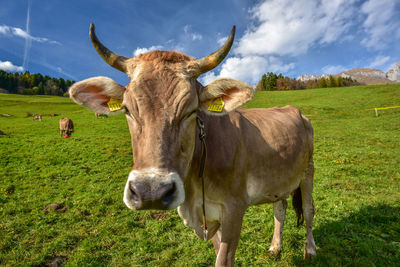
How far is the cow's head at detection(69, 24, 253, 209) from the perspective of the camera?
1.69 meters

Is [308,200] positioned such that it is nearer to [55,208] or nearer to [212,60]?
[212,60]

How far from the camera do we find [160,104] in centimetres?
194

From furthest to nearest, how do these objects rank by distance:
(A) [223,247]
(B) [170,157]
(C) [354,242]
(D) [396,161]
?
1. (D) [396,161]
2. (C) [354,242]
3. (A) [223,247]
4. (B) [170,157]

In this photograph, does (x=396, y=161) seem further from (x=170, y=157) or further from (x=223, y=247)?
(x=170, y=157)

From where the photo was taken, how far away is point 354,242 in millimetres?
4004

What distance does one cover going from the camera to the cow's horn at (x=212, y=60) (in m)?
2.28

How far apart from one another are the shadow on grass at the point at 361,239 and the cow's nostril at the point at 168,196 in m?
3.19

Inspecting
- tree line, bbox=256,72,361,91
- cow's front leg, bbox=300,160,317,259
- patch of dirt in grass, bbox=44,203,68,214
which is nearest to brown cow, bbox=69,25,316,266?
cow's front leg, bbox=300,160,317,259

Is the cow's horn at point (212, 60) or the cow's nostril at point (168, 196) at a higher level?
the cow's horn at point (212, 60)

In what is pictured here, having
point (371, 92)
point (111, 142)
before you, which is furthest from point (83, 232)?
point (371, 92)

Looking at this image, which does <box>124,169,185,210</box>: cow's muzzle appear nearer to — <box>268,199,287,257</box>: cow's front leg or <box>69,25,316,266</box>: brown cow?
<box>69,25,316,266</box>: brown cow

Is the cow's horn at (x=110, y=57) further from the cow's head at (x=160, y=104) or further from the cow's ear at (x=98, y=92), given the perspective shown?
the cow's ear at (x=98, y=92)

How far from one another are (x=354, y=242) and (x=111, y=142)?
13559 millimetres

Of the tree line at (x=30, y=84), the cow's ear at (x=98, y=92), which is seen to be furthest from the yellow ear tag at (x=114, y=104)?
the tree line at (x=30, y=84)
